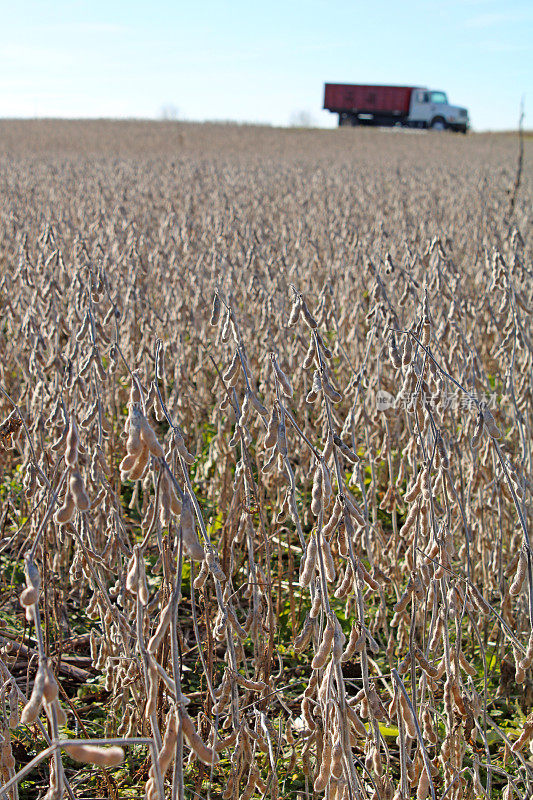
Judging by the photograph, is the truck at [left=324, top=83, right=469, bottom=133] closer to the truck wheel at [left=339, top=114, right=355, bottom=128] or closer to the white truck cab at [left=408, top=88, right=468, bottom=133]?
the white truck cab at [left=408, top=88, right=468, bottom=133]

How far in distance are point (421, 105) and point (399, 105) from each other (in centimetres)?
120

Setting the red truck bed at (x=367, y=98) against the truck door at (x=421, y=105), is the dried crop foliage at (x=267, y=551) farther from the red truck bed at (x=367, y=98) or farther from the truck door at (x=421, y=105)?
the red truck bed at (x=367, y=98)

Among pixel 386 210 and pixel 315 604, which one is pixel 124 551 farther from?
pixel 386 210

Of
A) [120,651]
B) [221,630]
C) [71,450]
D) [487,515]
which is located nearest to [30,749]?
[120,651]

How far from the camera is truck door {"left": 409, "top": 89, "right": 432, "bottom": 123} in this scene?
3728 cm

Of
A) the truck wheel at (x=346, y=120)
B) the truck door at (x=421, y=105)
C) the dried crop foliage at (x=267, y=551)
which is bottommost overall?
the dried crop foliage at (x=267, y=551)

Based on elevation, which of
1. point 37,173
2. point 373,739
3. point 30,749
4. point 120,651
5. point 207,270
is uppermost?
point 37,173

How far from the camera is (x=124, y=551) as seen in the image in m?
1.65

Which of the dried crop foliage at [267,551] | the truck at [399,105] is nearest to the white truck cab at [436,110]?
the truck at [399,105]

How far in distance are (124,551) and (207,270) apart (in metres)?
3.06

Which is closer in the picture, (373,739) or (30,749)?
(373,739)

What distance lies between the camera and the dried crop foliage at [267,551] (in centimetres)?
120

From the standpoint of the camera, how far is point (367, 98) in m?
38.5

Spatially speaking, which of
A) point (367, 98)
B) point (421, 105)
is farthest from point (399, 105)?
point (367, 98)
